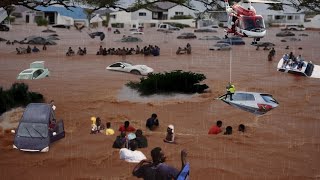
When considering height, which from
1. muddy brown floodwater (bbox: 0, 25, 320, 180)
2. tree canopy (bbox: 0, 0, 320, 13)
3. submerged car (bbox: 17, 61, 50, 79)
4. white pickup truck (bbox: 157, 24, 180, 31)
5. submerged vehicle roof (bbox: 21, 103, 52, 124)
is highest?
white pickup truck (bbox: 157, 24, 180, 31)

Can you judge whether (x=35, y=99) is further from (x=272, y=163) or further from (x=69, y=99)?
(x=272, y=163)

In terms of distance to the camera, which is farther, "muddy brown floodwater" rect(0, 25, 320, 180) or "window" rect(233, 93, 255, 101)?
"window" rect(233, 93, 255, 101)

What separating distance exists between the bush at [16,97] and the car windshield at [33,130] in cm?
535

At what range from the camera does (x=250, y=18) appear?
12.9 metres

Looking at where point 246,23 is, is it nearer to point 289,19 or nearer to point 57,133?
point 57,133

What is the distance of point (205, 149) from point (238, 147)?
3.19 feet

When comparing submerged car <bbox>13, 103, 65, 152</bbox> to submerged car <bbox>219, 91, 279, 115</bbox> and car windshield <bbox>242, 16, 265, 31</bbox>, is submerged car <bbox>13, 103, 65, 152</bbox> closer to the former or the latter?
car windshield <bbox>242, 16, 265, 31</bbox>

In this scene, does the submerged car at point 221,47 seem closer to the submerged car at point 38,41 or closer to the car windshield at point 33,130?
the submerged car at point 38,41

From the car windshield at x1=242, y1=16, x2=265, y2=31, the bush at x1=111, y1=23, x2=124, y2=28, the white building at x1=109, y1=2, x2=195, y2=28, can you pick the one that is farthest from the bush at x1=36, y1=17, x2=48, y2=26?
the car windshield at x1=242, y1=16, x2=265, y2=31

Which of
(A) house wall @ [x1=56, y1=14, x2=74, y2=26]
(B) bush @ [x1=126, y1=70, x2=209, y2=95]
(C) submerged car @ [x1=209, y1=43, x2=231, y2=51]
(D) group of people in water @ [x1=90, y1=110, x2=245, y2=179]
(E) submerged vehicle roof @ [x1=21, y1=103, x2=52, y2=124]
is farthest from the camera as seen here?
(A) house wall @ [x1=56, y1=14, x2=74, y2=26]

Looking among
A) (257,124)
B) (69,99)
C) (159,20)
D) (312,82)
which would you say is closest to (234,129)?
(257,124)

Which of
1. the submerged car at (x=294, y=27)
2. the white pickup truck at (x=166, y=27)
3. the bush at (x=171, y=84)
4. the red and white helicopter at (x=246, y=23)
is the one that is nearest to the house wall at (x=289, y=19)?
the submerged car at (x=294, y=27)

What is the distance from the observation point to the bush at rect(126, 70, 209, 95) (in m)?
21.3

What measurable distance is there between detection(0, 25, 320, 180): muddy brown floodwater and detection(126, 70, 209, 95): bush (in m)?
0.62
